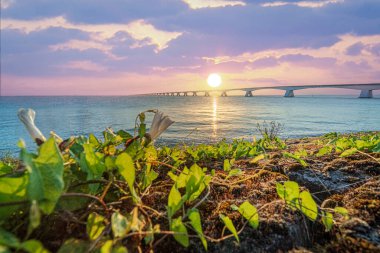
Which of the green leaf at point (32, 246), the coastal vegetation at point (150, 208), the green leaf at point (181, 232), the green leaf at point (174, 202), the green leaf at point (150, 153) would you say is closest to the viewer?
the green leaf at point (32, 246)

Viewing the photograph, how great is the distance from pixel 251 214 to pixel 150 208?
0.36 metres

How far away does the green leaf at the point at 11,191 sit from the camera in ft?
2.16

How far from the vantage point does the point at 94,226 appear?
2.41 feet

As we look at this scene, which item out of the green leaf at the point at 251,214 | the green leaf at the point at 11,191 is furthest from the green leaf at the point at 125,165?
the green leaf at the point at 251,214

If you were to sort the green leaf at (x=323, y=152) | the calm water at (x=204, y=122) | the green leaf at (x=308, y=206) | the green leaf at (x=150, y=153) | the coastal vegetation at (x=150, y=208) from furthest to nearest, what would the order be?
the calm water at (x=204, y=122)
the green leaf at (x=323, y=152)
the green leaf at (x=150, y=153)
the green leaf at (x=308, y=206)
the coastal vegetation at (x=150, y=208)

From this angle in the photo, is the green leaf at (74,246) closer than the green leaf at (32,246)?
No

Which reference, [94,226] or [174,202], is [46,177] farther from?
[174,202]

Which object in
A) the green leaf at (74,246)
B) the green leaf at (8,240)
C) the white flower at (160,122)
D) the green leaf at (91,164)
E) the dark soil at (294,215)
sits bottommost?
the dark soil at (294,215)

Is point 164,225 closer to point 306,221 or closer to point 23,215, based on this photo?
point 23,215

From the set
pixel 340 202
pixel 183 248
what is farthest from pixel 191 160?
pixel 183 248

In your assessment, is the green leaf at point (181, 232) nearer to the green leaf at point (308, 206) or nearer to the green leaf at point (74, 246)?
the green leaf at point (74, 246)

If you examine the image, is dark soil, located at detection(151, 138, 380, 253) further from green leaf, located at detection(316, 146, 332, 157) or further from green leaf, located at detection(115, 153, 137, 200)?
green leaf, located at detection(316, 146, 332, 157)

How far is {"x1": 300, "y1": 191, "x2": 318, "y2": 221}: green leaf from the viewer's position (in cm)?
101

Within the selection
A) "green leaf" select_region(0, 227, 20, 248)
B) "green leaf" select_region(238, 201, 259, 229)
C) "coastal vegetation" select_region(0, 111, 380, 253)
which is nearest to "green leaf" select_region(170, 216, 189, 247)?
"coastal vegetation" select_region(0, 111, 380, 253)
